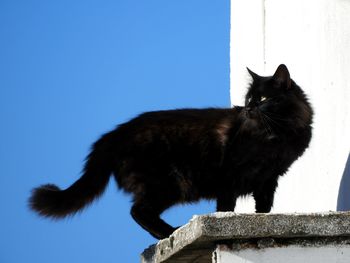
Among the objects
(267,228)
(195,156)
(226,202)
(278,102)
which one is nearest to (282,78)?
(278,102)

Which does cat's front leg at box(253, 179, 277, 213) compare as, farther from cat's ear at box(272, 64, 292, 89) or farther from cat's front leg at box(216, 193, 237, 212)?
cat's ear at box(272, 64, 292, 89)

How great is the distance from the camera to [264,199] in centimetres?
446

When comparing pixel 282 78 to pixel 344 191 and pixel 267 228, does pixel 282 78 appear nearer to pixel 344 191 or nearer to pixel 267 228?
pixel 344 191

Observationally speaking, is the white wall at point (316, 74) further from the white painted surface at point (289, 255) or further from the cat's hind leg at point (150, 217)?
the white painted surface at point (289, 255)

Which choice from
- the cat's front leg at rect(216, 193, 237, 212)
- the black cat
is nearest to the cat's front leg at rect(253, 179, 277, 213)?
the black cat

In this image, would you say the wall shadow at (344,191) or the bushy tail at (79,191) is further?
the wall shadow at (344,191)

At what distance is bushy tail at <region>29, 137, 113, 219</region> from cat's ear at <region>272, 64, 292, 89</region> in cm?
100

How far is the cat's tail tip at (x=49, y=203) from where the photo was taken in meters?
4.34

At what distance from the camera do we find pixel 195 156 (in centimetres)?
428

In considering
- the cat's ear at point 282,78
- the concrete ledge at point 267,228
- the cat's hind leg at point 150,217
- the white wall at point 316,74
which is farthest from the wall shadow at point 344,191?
the concrete ledge at point 267,228

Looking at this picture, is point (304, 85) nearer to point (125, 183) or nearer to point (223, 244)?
point (125, 183)

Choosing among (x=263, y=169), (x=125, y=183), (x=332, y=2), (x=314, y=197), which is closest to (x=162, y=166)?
(x=125, y=183)

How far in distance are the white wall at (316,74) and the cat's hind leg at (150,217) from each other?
1.13 m

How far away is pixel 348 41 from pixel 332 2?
1.18ft
